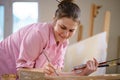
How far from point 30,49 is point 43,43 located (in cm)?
7

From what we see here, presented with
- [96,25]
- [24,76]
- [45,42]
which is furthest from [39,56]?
[96,25]

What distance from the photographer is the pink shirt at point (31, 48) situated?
0.87 m

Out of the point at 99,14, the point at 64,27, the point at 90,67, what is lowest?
the point at 90,67

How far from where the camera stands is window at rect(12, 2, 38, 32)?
10.2ft

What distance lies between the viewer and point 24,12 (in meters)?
3.11

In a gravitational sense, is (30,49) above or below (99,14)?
below

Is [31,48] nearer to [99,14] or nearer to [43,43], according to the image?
[43,43]

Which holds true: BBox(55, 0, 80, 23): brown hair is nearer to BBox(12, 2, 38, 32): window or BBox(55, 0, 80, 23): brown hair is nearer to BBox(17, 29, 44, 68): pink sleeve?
BBox(17, 29, 44, 68): pink sleeve

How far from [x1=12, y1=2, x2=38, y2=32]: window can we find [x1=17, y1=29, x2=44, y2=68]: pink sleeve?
88.8 inches

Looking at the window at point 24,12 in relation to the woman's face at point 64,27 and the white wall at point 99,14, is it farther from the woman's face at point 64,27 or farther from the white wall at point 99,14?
the woman's face at point 64,27

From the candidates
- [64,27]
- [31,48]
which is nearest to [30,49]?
[31,48]

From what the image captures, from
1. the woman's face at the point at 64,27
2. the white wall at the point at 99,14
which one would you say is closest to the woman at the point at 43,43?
the woman's face at the point at 64,27

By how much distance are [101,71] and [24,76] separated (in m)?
1.12

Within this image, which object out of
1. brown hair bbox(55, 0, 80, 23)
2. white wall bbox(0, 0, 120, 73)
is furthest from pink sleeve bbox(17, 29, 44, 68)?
white wall bbox(0, 0, 120, 73)
